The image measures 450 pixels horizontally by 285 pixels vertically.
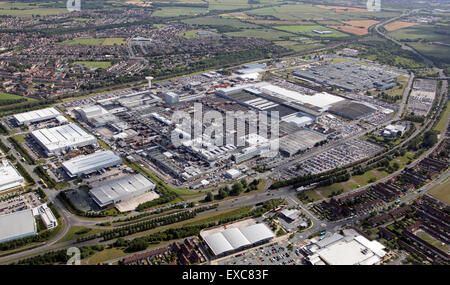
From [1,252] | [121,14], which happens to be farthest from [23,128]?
[121,14]

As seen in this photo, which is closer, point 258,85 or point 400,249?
point 400,249

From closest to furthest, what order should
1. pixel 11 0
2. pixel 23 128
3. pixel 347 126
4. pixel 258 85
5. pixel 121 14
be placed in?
1. pixel 23 128
2. pixel 347 126
3. pixel 258 85
4. pixel 121 14
5. pixel 11 0

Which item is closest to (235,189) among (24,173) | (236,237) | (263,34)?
(236,237)

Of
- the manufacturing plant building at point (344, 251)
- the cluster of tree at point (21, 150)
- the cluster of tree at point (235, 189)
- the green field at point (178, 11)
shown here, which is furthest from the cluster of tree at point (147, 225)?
the green field at point (178, 11)

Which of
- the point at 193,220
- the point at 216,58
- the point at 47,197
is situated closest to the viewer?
the point at 193,220

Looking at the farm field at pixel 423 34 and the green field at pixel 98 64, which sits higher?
the farm field at pixel 423 34

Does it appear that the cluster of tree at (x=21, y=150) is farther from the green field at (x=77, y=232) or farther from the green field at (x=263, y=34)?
the green field at (x=263, y=34)

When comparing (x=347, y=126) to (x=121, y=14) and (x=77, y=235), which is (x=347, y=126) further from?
(x=121, y=14)
